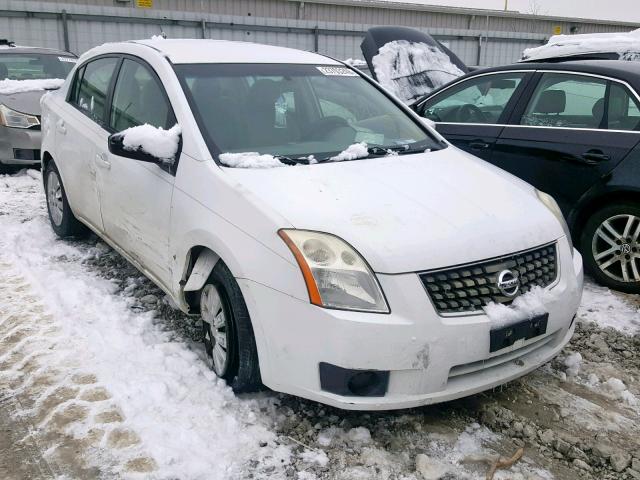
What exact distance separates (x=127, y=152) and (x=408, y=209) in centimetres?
156

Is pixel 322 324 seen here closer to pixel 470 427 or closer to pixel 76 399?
pixel 470 427

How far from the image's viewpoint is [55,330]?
3627mm

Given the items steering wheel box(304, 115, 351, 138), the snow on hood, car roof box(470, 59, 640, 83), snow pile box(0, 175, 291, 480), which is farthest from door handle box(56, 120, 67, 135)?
the snow on hood

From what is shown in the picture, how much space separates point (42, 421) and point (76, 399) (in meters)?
0.19

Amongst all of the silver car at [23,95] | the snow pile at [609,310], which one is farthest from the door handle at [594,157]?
the silver car at [23,95]

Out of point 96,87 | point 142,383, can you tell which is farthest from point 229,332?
point 96,87

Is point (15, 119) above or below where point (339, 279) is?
above

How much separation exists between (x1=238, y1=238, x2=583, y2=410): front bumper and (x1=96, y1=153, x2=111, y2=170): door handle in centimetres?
176

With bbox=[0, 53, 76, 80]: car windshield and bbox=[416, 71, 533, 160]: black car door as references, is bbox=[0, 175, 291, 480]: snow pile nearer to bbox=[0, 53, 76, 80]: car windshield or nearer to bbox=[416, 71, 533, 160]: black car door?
bbox=[416, 71, 533, 160]: black car door

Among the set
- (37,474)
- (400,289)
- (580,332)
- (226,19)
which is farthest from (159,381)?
(226,19)

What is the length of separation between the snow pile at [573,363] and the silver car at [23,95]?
6163 mm

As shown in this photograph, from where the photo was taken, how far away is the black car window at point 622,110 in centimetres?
423

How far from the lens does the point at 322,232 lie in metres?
2.57

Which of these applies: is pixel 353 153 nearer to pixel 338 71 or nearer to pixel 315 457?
pixel 338 71
